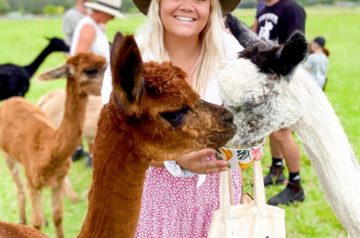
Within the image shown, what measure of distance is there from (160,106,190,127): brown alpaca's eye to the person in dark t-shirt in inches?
100

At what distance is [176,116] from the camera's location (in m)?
1.59

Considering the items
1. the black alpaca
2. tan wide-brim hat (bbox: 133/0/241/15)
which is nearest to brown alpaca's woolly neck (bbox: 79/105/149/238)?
tan wide-brim hat (bbox: 133/0/241/15)

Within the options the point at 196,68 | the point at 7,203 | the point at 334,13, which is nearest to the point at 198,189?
the point at 196,68

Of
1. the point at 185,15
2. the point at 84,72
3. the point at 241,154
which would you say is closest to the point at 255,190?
the point at 241,154

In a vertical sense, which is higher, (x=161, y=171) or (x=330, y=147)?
(x=330, y=147)

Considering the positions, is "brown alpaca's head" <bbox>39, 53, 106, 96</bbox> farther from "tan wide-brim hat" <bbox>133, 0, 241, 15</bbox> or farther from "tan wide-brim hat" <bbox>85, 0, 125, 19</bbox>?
"tan wide-brim hat" <bbox>133, 0, 241, 15</bbox>

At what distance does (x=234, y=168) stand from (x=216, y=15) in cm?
63


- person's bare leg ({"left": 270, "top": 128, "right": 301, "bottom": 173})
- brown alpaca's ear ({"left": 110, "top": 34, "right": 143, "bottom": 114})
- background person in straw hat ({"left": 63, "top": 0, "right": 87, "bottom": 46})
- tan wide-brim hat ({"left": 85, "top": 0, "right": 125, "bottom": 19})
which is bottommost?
person's bare leg ({"left": 270, "top": 128, "right": 301, "bottom": 173})

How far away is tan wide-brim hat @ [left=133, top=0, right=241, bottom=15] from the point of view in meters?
2.25

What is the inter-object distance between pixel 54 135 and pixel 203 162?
6.64 feet

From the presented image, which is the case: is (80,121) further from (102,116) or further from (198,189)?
(102,116)

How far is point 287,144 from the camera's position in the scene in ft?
13.7

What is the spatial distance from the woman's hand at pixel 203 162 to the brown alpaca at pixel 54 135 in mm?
Answer: 1764

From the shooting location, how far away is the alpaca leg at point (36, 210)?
3785 mm
